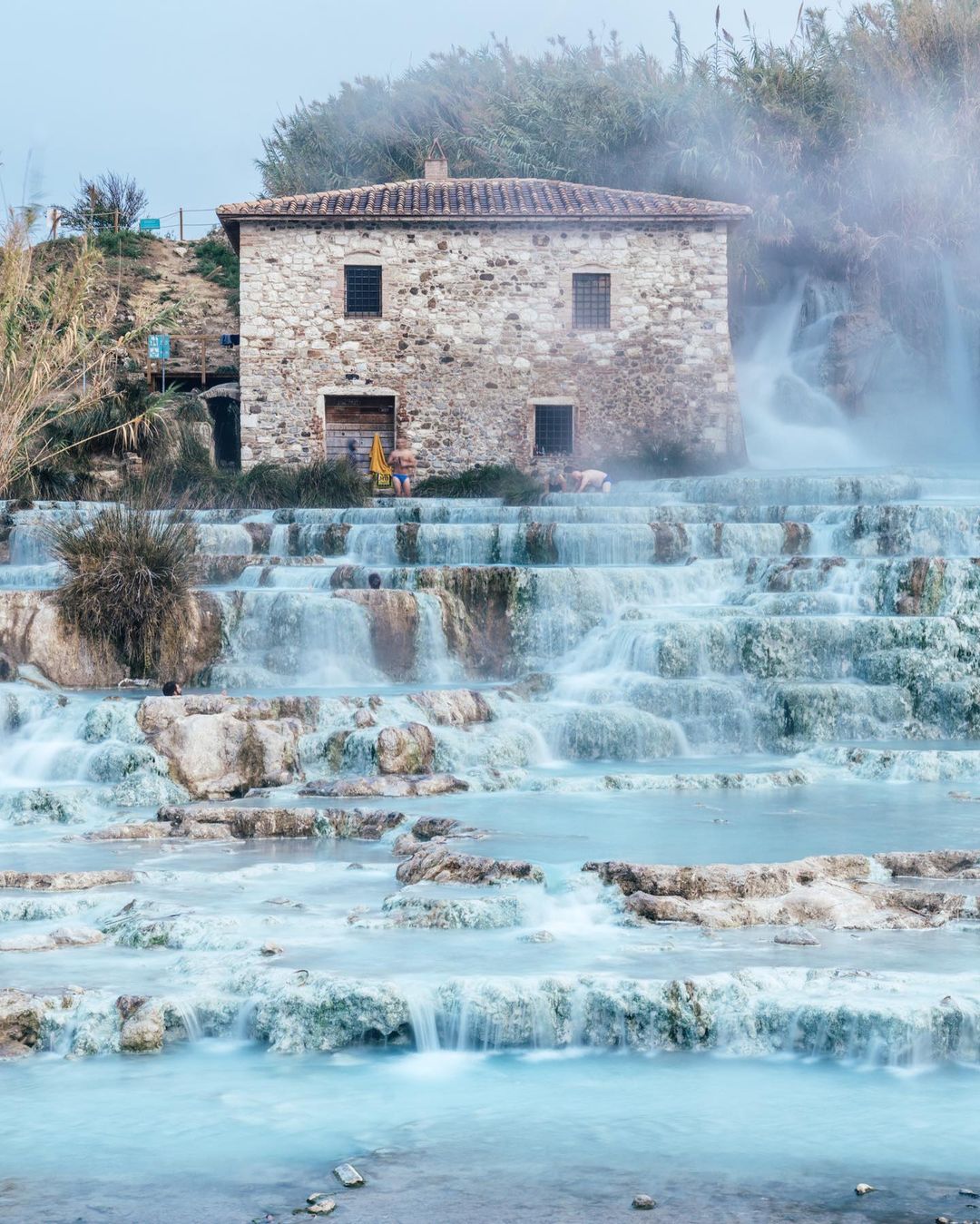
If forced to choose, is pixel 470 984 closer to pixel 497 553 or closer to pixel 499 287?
pixel 497 553

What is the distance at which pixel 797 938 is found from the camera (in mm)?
5844

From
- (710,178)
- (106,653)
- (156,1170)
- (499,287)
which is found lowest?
(156,1170)

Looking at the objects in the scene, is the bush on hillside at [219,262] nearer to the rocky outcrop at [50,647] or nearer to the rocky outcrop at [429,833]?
the rocky outcrop at [50,647]

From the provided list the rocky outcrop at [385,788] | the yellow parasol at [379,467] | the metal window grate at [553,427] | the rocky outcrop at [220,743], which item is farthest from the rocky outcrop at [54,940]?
the metal window grate at [553,427]

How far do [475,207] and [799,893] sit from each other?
1809 cm

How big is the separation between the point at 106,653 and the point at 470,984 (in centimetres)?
839

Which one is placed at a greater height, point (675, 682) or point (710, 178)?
point (710, 178)

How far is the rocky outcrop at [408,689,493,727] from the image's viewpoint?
37.0 ft

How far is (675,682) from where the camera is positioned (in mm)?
12156

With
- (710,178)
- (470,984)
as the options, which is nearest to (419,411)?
(710,178)

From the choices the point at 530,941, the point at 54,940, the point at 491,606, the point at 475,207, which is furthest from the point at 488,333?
the point at 54,940

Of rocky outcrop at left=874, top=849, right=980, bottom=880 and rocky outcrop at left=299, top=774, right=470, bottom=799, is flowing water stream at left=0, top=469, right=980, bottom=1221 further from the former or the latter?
rocky outcrop at left=874, top=849, right=980, bottom=880

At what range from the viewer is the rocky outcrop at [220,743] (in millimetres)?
10031

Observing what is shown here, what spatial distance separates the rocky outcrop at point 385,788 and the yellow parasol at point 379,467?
42.6 ft
